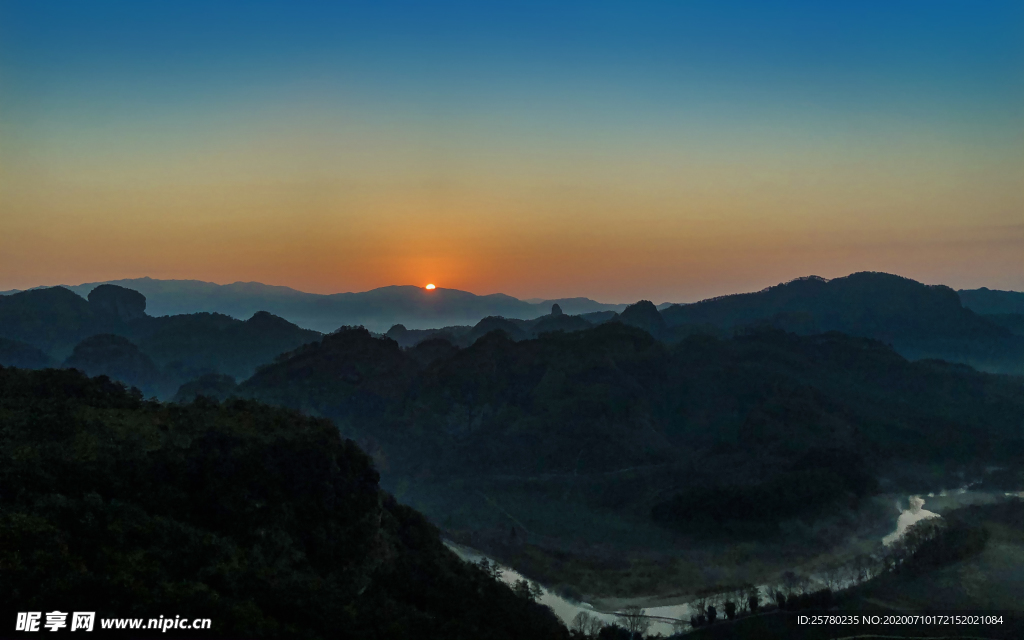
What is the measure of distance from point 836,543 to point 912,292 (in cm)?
16946

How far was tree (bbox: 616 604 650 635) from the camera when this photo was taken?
45.0m

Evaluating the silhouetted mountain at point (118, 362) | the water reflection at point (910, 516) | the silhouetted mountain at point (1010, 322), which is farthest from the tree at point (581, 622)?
the silhouetted mountain at point (1010, 322)

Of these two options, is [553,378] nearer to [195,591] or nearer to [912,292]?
[195,591]

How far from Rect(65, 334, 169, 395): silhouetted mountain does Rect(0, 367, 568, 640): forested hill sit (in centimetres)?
12687

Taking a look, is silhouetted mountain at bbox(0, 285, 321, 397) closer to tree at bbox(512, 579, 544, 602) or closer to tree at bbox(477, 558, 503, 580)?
tree at bbox(477, 558, 503, 580)

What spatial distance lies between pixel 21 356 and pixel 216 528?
14877 centimetres

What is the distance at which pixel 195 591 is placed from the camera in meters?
21.4

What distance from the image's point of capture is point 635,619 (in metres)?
46.7

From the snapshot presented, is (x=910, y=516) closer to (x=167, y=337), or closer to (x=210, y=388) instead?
(x=210, y=388)

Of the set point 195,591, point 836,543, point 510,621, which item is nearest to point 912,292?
point 836,543

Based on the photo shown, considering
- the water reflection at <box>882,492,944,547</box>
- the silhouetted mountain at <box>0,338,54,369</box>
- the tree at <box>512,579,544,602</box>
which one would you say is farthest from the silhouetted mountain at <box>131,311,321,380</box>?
the water reflection at <box>882,492,944,547</box>

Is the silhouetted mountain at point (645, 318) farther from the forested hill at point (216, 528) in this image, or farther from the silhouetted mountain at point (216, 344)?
the forested hill at point (216, 528)

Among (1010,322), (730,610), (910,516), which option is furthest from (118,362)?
(1010,322)

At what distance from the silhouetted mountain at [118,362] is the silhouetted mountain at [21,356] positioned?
505 centimetres
